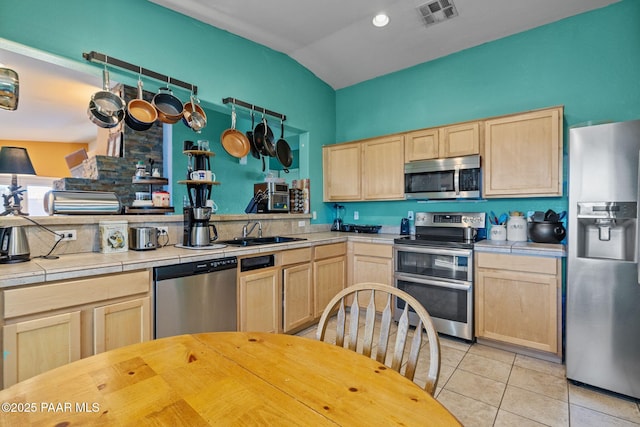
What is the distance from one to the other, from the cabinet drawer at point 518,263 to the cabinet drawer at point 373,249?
848mm

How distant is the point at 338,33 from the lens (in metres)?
3.25

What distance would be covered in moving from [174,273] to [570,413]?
2547 millimetres

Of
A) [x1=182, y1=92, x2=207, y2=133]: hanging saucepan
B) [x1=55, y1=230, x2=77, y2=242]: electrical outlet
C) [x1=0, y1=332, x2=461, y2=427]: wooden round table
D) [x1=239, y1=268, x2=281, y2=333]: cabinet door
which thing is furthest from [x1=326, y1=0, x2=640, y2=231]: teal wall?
[x1=55, y1=230, x2=77, y2=242]: electrical outlet

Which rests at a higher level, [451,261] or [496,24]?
[496,24]

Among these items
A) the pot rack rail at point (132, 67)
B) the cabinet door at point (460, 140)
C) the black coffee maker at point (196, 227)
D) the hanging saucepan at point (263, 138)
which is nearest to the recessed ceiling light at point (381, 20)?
the cabinet door at point (460, 140)

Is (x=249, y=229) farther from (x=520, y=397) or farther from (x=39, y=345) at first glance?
(x=520, y=397)

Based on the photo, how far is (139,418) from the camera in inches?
26.0

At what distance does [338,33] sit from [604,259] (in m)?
3.04

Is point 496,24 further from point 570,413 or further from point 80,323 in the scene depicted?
point 80,323

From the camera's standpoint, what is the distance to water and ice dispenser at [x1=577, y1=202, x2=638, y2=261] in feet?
6.41

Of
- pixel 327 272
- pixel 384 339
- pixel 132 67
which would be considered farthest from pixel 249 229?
pixel 384 339

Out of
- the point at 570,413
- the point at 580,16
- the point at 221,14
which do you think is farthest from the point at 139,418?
the point at 580,16

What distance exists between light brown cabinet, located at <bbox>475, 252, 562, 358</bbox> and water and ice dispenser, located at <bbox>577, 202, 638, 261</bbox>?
30 centimetres

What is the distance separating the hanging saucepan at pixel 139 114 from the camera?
2.34 meters
